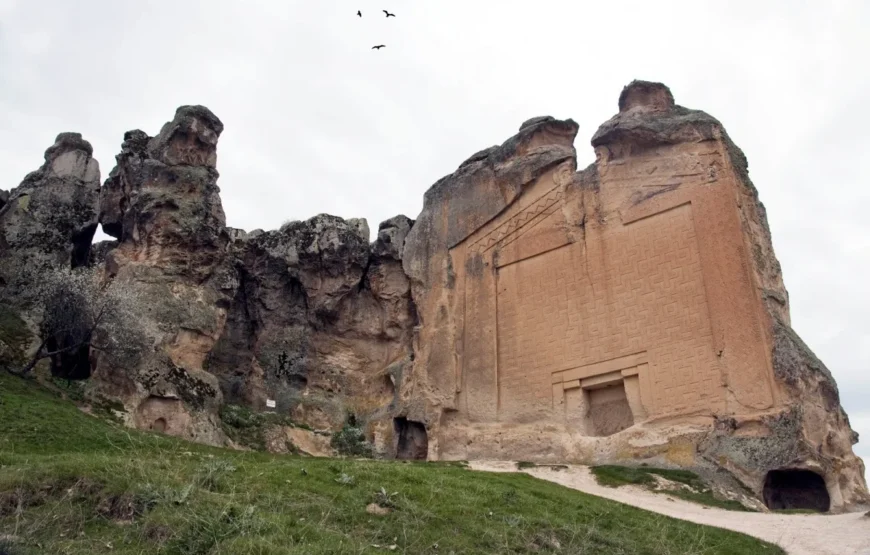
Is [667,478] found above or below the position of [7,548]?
above

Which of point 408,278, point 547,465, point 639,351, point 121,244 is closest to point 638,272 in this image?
point 639,351

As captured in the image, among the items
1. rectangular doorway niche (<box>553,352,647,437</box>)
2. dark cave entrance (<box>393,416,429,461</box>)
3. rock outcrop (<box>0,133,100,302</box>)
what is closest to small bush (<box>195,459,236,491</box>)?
rectangular doorway niche (<box>553,352,647,437</box>)

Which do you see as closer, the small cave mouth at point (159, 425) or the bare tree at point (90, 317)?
the small cave mouth at point (159, 425)

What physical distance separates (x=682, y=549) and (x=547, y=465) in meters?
9.20

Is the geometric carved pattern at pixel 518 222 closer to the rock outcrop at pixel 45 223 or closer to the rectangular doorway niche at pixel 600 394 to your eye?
the rectangular doorway niche at pixel 600 394

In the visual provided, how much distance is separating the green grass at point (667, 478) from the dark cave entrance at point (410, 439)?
6462mm

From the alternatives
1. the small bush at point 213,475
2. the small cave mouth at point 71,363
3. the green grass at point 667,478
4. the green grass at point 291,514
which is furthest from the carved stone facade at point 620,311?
the small bush at point 213,475

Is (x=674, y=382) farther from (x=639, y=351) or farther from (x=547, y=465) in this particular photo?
(x=547, y=465)

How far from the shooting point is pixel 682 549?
40.7ft

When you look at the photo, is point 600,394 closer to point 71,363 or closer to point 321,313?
point 321,313

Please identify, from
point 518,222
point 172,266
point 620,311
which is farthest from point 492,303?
point 172,266

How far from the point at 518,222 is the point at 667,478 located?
999 centimetres

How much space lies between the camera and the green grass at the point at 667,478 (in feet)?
60.3

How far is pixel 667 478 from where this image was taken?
19703 millimetres
